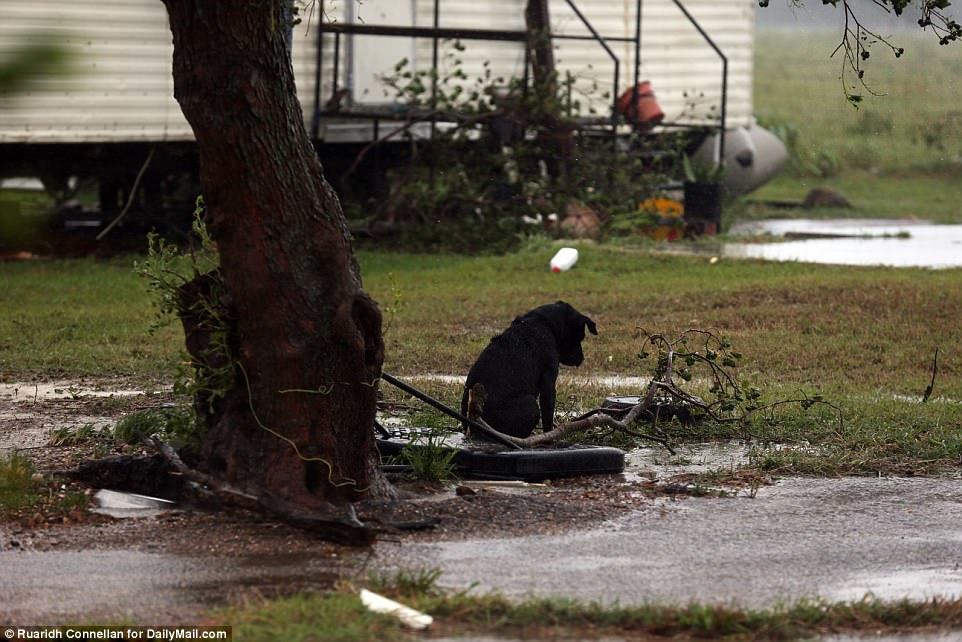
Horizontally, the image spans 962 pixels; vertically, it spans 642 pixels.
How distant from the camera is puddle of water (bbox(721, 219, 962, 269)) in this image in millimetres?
15469

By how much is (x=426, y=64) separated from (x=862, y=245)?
593 centimetres

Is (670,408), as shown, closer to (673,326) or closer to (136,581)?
(673,326)

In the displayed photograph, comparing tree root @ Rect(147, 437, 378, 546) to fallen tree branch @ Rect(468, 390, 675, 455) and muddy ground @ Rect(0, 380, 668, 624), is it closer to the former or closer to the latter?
muddy ground @ Rect(0, 380, 668, 624)

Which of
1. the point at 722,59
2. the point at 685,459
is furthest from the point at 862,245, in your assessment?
the point at 685,459

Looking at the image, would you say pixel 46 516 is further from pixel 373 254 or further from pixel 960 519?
pixel 373 254

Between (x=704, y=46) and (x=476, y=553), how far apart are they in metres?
16.3

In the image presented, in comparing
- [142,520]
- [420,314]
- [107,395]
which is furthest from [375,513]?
[420,314]

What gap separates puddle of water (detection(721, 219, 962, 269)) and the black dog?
27.7ft

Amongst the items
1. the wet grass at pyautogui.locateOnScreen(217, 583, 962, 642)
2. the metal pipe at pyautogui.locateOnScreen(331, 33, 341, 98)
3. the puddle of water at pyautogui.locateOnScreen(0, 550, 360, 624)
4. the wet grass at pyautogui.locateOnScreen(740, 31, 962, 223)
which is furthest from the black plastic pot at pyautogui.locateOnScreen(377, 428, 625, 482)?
the metal pipe at pyautogui.locateOnScreen(331, 33, 341, 98)

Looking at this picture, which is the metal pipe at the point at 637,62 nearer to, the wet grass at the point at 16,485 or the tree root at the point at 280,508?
the tree root at the point at 280,508

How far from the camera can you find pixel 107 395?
28.6 feet

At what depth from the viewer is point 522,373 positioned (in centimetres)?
682

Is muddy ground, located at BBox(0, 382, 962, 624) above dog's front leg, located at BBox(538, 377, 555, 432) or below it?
below

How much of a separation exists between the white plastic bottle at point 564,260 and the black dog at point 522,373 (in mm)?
6995
